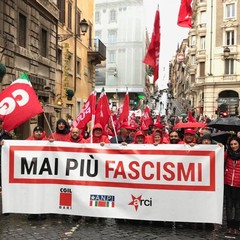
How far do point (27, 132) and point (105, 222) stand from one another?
1049 cm

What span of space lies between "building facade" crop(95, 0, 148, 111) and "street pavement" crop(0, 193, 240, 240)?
50.8m

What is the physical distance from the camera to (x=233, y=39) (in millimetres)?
50500

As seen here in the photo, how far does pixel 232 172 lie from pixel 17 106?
391 cm

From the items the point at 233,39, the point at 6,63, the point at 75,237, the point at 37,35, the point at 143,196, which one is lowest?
the point at 75,237

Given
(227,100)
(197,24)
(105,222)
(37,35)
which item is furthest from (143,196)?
(197,24)

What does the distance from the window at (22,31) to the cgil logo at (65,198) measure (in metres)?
11.2

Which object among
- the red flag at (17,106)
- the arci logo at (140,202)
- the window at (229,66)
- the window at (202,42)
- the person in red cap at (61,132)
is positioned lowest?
the arci logo at (140,202)

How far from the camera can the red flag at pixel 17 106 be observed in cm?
747

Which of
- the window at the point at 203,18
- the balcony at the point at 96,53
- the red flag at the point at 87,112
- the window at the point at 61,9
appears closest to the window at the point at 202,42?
the window at the point at 203,18

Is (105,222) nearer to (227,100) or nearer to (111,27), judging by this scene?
(227,100)

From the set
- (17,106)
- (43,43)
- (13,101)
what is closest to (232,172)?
(17,106)

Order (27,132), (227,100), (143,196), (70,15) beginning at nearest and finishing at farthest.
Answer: (143,196)
(27,132)
(70,15)
(227,100)

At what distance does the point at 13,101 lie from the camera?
24.6 ft

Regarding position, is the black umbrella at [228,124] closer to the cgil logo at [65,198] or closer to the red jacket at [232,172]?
the red jacket at [232,172]
